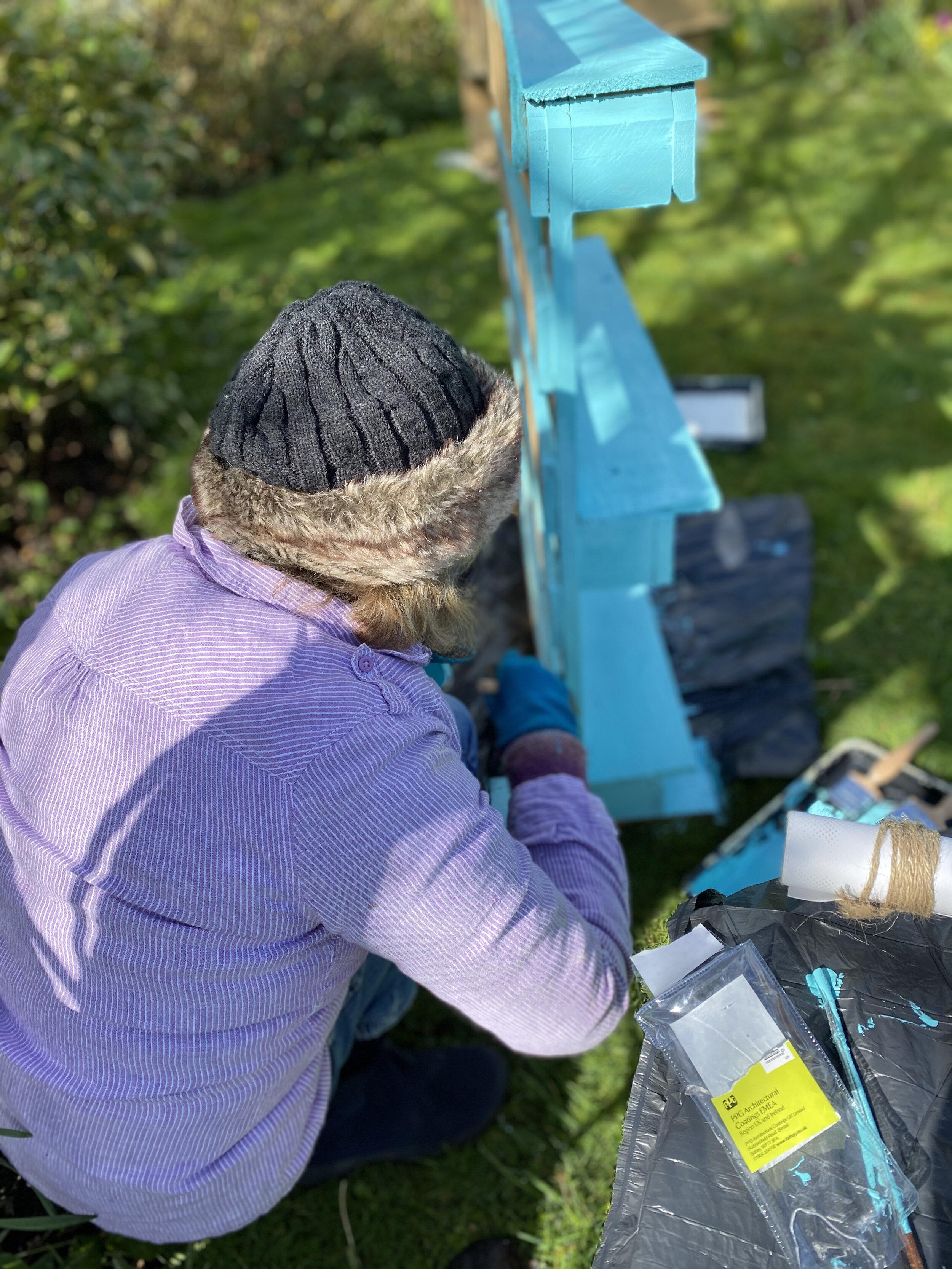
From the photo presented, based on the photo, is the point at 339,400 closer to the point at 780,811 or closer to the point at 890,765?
the point at 780,811

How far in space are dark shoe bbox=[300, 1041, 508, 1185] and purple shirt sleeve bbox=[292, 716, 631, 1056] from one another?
2.70 ft

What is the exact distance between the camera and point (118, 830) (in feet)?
3.68

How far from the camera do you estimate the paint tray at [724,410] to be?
362 centimetres

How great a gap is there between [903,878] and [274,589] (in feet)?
2.67

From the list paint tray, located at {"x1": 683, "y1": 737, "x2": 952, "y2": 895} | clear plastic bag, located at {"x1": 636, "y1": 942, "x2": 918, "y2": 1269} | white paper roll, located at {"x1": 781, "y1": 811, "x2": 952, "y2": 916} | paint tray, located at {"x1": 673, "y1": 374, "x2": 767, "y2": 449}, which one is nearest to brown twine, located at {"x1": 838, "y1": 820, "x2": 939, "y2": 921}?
white paper roll, located at {"x1": 781, "y1": 811, "x2": 952, "y2": 916}

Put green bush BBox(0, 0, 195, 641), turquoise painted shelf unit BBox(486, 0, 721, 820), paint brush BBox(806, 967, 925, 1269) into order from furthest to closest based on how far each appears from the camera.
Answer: green bush BBox(0, 0, 195, 641), turquoise painted shelf unit BBox(486, 0, 721, 820), paint brush BBox(806, 967, 925, 1269)

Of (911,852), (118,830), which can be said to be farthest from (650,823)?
(118,830)

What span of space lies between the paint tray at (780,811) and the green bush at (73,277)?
2271 mm

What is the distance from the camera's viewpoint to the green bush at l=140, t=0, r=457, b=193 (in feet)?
19.0

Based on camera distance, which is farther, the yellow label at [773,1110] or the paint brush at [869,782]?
the paint brush at [869,782]

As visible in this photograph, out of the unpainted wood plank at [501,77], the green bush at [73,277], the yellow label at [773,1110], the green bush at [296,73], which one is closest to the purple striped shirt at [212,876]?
the yellow label at [773,1110]

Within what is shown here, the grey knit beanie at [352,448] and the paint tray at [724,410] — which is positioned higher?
the grey knit beanie at [352,448]

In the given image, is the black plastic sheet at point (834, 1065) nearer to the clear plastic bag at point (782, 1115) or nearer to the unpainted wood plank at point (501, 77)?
the clear plastic bag at point (782, 1115)

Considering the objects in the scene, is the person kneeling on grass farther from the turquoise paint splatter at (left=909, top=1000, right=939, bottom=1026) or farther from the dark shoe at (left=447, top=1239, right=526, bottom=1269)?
the dark shoe at (left=447, top=1239, right=526, bottom=1269)
